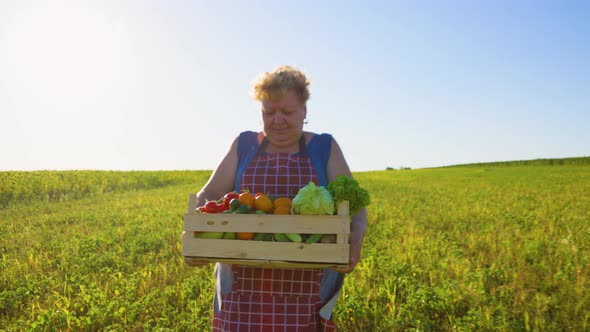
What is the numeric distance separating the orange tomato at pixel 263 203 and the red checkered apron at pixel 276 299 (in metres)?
0.36

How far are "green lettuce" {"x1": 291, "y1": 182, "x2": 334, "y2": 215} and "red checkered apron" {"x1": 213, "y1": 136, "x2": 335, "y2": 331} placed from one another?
0.47 meters

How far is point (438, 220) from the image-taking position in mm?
10469

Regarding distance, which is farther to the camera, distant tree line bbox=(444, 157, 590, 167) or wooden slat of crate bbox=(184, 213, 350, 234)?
distant tree line bbox=(444, 157, 590, 167)

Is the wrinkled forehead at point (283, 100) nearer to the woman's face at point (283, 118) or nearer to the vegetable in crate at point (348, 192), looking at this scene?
the woman's face at point (283, 118)

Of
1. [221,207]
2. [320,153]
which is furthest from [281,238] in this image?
[320,153]

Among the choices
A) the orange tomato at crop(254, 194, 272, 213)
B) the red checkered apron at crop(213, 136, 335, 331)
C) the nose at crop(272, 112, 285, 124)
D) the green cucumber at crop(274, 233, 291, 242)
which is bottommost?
the red checkered apron at crop(213, 136, 335, 331)

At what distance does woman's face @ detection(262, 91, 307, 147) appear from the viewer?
9.95ft

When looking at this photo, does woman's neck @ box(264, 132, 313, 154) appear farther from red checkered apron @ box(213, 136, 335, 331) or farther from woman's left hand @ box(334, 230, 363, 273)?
woman's left hand @ box(334, 230, 363, 273)

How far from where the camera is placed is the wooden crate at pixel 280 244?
266cm

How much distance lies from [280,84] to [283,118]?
0.22 m

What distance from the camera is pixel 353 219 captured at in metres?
3.07

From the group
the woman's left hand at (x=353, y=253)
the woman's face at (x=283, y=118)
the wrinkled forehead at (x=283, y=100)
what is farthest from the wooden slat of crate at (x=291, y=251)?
the wrinkled forehead at (x=283, y=100)

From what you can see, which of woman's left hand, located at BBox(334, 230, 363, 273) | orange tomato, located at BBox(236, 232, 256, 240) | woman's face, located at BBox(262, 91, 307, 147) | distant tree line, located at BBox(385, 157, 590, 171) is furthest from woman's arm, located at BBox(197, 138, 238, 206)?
distant tree line, located at BBox(385, 157, 590, 171)

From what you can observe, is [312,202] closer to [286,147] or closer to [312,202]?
[312,202]
